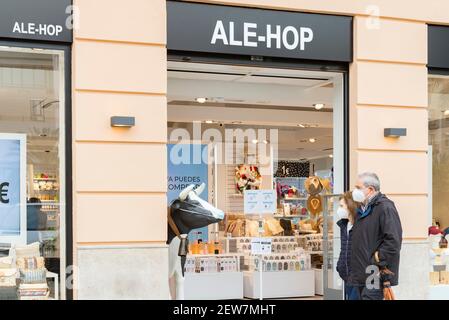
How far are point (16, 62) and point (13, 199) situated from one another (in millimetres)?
1409

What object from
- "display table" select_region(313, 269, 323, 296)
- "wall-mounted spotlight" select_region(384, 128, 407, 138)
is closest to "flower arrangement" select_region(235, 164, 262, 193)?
"display table" select_region(313, 269, 323, 296)

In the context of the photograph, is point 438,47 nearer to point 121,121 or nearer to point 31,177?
point 121,121

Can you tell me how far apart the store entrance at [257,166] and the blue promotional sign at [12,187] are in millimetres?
2008

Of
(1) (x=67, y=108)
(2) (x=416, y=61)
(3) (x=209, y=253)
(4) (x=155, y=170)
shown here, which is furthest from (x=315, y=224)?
(1) (x=67, y=108)

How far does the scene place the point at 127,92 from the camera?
22.0ft

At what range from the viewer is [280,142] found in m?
11.3

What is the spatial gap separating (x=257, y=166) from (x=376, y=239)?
565 centimetres

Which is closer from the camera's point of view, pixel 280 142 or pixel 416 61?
pixel 416 61

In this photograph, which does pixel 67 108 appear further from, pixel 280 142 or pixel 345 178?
pixel 280 142

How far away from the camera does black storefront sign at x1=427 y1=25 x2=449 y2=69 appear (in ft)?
26.4

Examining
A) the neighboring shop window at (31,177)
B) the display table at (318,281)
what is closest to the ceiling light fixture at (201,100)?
the neighboring shop window at (31,177)

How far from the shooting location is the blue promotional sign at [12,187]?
655 cm

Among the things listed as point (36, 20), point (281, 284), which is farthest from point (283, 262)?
point (36, 20)

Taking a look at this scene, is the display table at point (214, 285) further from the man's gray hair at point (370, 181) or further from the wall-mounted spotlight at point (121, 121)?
the man's gray hair at point (370, 181)
